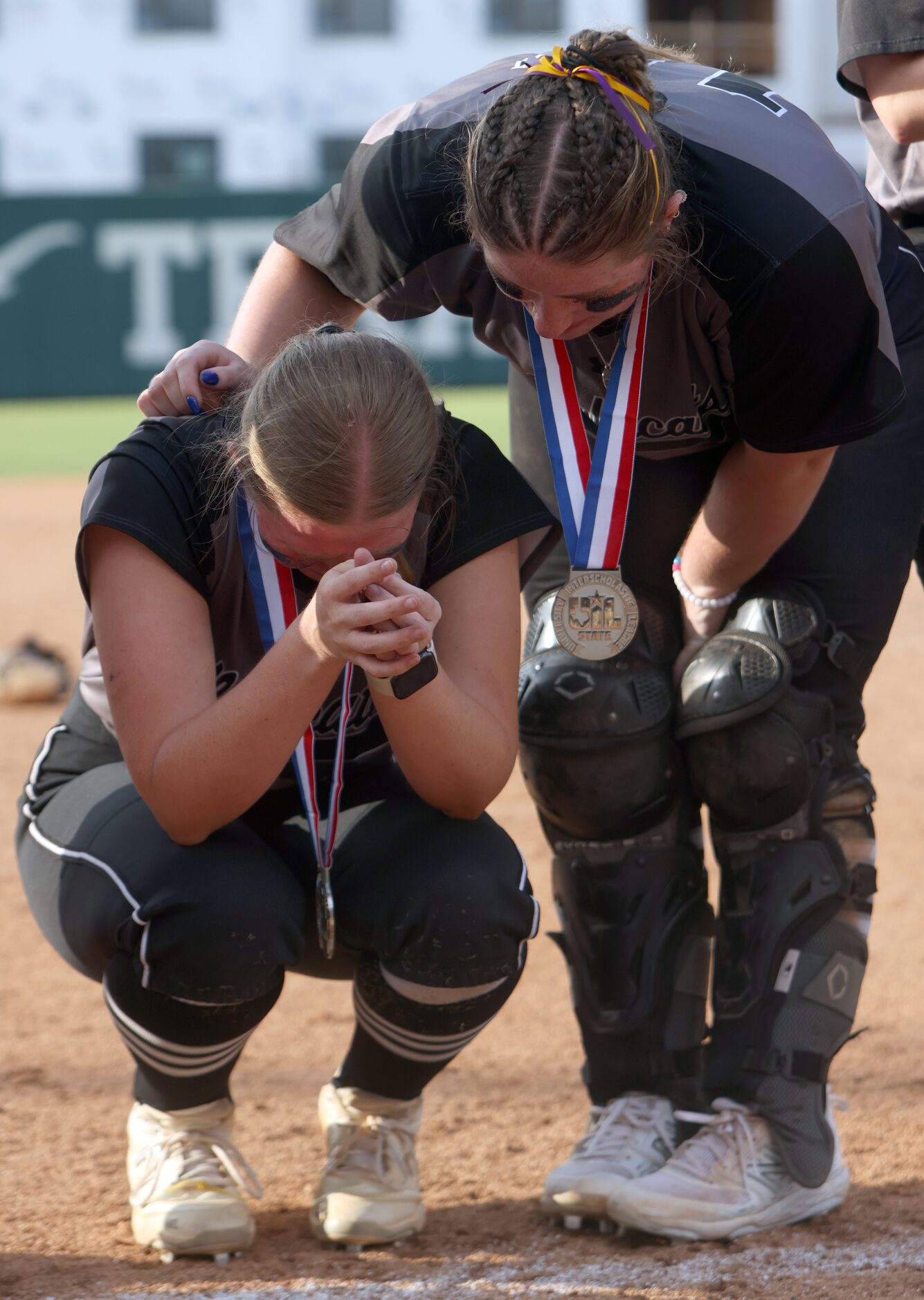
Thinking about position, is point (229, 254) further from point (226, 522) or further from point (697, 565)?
point (226, 522)

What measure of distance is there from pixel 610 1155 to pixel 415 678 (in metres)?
0.69

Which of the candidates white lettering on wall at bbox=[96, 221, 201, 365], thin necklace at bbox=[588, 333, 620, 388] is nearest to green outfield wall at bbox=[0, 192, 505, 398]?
white lettering on wall at bbox=[96, 221, 201, 365]

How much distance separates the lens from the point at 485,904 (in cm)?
173

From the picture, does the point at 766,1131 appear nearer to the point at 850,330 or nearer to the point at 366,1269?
the point at 366,1269

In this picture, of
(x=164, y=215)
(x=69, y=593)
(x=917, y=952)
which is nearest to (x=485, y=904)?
(x=917, y=952)

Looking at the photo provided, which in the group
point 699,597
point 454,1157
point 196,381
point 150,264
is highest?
point 150,264

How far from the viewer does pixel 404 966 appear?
1738mm

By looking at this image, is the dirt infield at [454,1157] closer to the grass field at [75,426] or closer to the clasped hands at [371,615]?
the clasped hands at [371,615]

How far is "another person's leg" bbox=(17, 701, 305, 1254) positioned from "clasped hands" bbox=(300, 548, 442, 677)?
1.02ft

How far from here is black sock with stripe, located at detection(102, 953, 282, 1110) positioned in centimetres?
175

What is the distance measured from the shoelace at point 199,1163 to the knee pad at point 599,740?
1.95ft

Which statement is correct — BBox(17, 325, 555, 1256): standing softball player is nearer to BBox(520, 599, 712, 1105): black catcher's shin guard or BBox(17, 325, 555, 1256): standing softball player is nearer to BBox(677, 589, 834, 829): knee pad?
BBox(520, 599, 712, 1105): black catcher's shin guard

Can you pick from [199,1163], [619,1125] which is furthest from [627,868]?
[199,1163]

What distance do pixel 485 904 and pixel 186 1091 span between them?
463mm
